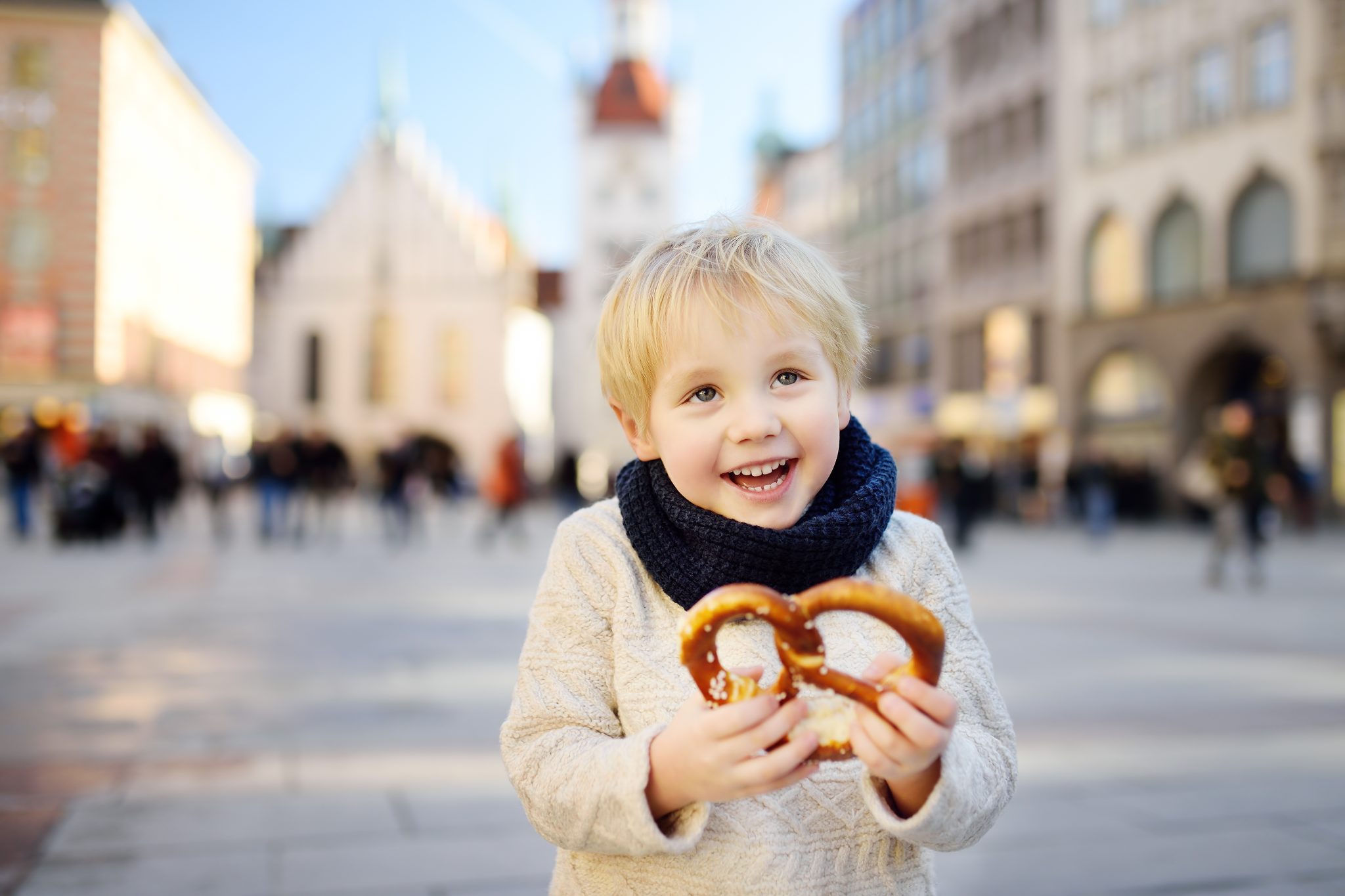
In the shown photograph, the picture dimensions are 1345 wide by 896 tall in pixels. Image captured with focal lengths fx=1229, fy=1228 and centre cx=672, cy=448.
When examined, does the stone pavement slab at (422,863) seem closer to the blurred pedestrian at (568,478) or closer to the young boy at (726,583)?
the young boy at (726,583)

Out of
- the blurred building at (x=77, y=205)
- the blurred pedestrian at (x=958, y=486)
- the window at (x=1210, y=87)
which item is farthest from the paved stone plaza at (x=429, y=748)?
the blurred building at (x=77, y=205)

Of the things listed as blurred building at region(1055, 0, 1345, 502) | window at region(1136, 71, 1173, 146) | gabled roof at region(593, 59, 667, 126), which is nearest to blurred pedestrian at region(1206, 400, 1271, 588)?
blurred building at region(1055, 0, 1345, 502)

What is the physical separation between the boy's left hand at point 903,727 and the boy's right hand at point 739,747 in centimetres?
6

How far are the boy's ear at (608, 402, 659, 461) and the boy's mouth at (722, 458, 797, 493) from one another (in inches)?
6.5

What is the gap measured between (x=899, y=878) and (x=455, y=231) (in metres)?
64.3

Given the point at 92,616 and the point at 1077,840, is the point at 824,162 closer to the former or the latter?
the point at 92,616

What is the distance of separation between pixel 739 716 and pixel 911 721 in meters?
0.19

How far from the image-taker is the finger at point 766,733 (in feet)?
4.55

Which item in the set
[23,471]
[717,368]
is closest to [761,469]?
[717,368]

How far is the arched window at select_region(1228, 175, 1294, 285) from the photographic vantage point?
2650cm

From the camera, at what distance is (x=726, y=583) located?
1666 millimetres

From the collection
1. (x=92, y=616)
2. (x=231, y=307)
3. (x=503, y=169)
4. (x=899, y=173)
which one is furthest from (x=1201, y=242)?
(x=503, y=169)

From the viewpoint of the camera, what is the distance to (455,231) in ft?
210

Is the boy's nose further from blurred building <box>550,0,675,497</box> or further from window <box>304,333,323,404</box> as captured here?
window <box>304,333,323,404</box>
